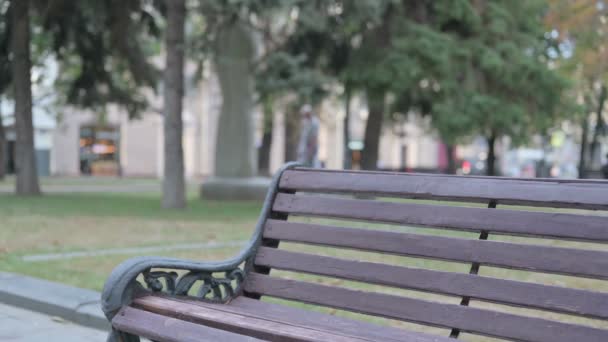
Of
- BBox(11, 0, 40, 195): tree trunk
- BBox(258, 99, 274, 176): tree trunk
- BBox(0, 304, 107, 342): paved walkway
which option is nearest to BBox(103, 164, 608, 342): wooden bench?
BBox(0, 304, 107, 342): paved walkway

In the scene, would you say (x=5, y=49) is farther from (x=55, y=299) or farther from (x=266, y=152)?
(x=55, y=299)

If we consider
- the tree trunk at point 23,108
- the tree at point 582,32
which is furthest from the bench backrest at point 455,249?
the tree trunk at point 23,108

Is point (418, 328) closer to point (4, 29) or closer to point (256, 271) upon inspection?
point (256, 271)

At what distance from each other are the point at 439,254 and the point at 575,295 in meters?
0.67

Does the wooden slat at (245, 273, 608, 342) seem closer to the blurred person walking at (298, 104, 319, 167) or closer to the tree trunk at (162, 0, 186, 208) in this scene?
the blurred person walking at (298, 104, 319, 167)

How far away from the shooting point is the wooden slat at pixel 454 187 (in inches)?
133

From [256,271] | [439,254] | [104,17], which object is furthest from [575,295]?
[104,17]

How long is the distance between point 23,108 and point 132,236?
1048 centimetres

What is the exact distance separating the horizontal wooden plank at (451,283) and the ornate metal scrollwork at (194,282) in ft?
0.67

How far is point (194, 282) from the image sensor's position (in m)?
3.97

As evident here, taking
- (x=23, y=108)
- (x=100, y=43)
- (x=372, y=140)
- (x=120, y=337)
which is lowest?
(x=120, y=337)

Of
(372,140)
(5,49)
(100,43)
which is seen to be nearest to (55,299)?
(100,43)

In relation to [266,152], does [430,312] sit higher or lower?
higher

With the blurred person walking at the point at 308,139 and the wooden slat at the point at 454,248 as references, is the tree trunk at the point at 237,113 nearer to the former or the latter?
the blurred person walking at the point at 308,139
